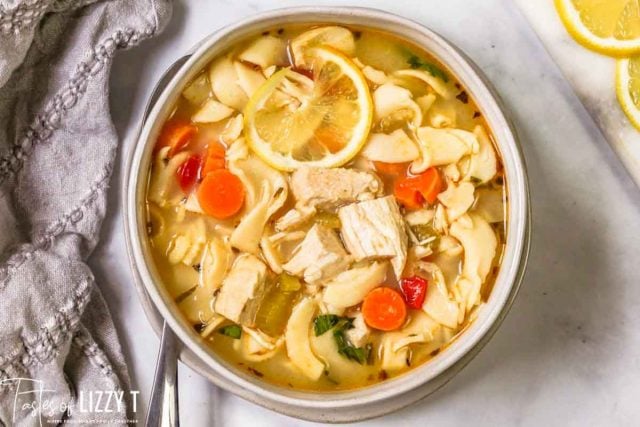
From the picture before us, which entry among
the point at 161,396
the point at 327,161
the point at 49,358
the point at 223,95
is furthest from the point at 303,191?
the point at 49,358

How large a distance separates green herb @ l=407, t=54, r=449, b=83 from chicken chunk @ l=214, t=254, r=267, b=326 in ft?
1.81

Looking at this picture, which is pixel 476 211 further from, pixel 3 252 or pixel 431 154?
pixel 3 252

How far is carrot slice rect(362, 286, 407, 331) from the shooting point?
6.61 ft

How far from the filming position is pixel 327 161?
2014mm

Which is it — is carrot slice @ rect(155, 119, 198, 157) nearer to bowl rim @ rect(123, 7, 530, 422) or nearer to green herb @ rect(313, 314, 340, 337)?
bowl rim @ rect(123, 7, 530, 422)

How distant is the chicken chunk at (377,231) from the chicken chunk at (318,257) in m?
0.03

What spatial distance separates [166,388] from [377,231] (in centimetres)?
63

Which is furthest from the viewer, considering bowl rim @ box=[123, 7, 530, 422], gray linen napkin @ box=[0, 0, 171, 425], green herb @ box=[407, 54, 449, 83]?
gray linen napkin @ box=[0, 0, 171, 425]

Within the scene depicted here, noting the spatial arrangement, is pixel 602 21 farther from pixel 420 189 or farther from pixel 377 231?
pixel 377 231

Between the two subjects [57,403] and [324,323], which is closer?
[324,323]

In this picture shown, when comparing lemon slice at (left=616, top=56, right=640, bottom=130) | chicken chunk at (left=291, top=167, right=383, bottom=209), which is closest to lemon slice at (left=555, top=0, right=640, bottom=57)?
lemon slice at (left=616, top=56, right=640, bottom=130)

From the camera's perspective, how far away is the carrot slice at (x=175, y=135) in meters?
2.06

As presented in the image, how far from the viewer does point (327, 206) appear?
2.04 m

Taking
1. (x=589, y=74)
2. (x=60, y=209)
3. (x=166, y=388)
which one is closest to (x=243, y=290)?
(x=166, y=388)
